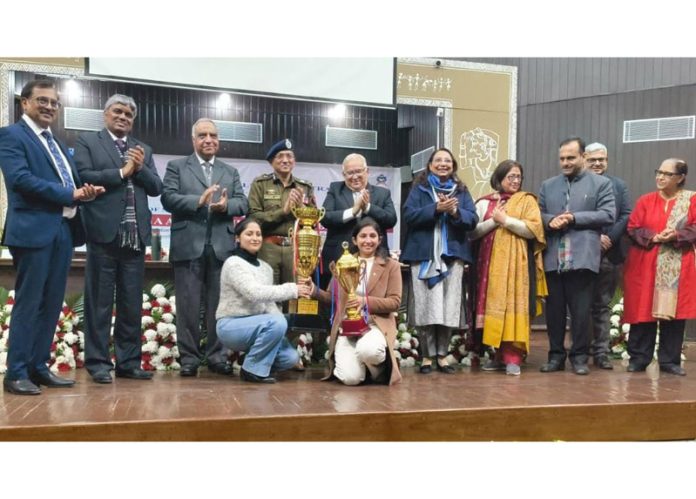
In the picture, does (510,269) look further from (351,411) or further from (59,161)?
(59,161)

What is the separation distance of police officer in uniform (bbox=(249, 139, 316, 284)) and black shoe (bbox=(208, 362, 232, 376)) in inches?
22.4

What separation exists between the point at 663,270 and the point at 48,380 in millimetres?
3583

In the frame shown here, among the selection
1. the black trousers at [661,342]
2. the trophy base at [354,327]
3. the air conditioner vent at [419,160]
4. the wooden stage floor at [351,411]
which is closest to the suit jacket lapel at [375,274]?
the trophy base at [354,327]

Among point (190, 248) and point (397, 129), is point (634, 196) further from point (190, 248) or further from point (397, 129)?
point (190, 248)

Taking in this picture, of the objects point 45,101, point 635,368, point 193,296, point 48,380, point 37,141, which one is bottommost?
point 635,368

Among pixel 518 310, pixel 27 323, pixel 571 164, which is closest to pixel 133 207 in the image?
pixel 27 323

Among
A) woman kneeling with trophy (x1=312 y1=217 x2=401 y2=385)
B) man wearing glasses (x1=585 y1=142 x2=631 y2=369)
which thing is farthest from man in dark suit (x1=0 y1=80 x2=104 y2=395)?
man wearing glasses (x1=585 y1=142 x2=631 y2=369)

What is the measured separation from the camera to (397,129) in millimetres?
8953

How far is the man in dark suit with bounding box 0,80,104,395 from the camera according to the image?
327cm

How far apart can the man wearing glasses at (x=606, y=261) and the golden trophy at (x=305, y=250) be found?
1997 millimetres

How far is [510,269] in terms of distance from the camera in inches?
164

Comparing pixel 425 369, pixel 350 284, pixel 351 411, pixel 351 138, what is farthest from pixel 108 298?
pixel 351 138

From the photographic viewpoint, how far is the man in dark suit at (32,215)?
10.7 feet

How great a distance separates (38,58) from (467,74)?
4.26 m
